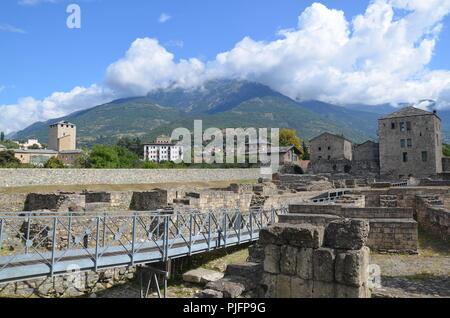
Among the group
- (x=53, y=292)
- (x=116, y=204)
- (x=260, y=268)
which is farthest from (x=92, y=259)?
(x=116, y=204)

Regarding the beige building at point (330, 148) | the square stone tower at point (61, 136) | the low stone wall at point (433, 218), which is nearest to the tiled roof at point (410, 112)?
the beige building at point (330, 148)

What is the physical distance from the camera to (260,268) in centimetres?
809

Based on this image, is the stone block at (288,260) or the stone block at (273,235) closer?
the stone block at (288,260)

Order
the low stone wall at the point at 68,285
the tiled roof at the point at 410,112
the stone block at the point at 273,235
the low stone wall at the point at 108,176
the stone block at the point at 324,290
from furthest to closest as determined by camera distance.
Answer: the tiled roof at the point at 410,112 < the low stone wall at the point at 108,176 < the low stone wall at the point at 68,285 < the stone block at the point at 273,235 < the stone block at the point at 324,290

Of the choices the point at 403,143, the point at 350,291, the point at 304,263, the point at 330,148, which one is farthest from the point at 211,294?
the point at 330,148

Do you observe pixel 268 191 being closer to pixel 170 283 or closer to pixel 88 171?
pixel 170 283

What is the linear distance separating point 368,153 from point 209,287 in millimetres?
62098

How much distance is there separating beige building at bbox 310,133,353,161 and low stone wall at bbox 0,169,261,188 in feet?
54.3

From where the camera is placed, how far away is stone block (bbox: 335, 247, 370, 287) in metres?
6.33

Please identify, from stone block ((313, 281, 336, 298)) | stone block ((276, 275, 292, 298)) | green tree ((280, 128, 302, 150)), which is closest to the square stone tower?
green tree ((280, 128, 302, 150))

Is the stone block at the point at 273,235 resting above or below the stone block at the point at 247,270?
above

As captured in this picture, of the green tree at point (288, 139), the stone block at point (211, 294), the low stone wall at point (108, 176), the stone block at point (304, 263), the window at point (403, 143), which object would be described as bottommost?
the stone block at point (211, 294)

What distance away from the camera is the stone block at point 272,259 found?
7.18 meters

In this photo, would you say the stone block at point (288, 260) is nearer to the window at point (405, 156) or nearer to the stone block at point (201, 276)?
the stone block at point (201, 276)
